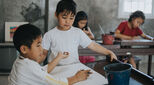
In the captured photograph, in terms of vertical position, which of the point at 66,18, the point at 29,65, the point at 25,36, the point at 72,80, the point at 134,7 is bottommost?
the point at 72,80

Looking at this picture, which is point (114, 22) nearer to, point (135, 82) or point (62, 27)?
point (62, 27)

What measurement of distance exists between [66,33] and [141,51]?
47.6 inches

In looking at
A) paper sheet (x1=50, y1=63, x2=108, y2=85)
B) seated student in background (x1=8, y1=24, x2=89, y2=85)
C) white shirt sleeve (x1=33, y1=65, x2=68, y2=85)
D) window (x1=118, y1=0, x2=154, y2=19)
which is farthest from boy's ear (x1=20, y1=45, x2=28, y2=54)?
window (x1=118, y1=0, x2=154, y2=19)

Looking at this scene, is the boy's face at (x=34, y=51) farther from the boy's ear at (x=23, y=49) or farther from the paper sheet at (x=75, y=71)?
the paper sheet at (x=75, y=71)

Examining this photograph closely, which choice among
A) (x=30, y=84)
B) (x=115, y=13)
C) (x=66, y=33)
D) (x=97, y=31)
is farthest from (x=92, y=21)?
(x=30, y=84)

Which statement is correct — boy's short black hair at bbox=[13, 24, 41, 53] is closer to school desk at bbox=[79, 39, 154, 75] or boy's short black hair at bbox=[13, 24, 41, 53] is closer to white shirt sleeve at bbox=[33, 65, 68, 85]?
white shirt sleeve at bbox=[33, 65, 68, 85]

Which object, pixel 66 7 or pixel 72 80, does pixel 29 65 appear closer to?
pixel 72 80

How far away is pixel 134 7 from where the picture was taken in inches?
168

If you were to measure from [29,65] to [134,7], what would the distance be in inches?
142

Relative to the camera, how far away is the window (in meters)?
4.20

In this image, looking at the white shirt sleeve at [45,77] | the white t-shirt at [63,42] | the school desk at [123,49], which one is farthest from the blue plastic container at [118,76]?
the school desk at [123,49]

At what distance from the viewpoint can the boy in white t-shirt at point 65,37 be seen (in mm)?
1545

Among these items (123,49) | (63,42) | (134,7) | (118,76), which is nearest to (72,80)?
(118,76)

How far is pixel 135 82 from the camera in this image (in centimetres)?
113
